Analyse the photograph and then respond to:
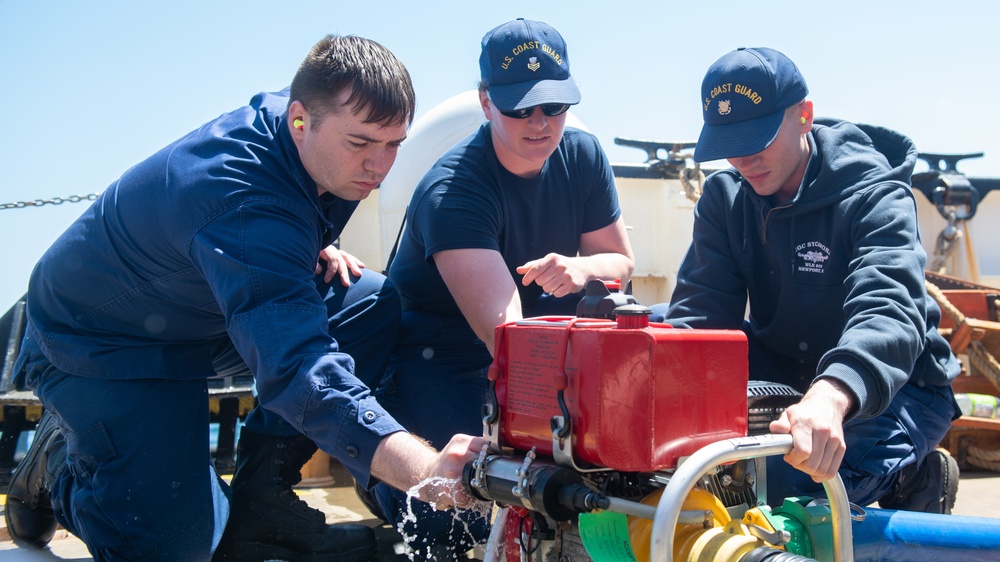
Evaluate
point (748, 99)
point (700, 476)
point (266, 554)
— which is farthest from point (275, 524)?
point (748, 99)

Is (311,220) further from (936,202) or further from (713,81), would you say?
(936,202)

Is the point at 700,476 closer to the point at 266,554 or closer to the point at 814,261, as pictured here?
the point at 814,261

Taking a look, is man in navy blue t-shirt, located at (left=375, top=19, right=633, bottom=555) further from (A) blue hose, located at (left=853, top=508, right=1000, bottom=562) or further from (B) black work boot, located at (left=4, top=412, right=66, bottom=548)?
(B) black work boot, located at (left=4, top=412, right=66, bottom=548)

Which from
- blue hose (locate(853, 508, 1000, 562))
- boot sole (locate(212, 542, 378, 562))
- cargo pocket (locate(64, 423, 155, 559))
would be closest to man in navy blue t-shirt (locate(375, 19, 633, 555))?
boot sole (locate(212, 542, 378, 562))

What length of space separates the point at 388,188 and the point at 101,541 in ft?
9.54

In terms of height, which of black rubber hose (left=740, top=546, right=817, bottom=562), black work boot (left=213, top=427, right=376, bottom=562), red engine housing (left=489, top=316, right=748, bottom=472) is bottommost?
black work boot (left=213, top=427, right=376, bottom=562)

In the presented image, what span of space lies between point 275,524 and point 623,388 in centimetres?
165

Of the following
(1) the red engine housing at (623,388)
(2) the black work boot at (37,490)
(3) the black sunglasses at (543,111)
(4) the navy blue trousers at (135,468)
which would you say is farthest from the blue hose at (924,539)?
(2) the black work boot at (37,490)

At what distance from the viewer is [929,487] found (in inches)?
94.9

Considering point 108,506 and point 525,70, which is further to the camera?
point 525,70

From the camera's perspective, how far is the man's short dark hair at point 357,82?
200 centimetres

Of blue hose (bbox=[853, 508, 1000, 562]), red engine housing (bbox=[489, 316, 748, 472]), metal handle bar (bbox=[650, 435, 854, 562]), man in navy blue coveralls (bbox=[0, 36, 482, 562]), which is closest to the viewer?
metal handle bar (bbox=[650, 435, 854, 562])

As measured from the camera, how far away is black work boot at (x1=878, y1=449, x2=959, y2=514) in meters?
2.39

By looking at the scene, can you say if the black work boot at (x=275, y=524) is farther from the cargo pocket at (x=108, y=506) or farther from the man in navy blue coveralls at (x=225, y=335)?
the cargo pocket at (x=108, y=506)
